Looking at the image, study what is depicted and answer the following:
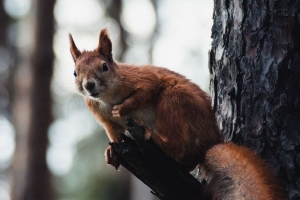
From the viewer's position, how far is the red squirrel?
2.17m

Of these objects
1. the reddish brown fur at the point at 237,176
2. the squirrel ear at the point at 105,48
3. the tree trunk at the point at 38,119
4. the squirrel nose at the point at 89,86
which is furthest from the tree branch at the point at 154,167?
the tree trunk at the point at 38,119

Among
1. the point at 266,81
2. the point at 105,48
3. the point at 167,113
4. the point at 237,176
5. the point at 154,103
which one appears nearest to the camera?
the point at 237,176

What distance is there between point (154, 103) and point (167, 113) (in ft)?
0.46

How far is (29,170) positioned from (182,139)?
256 cm

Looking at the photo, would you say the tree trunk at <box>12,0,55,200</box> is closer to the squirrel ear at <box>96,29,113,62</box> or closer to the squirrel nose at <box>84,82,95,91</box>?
the squirrel ear at <box>96,29,113,62</box>

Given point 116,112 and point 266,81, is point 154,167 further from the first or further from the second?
point 266,81

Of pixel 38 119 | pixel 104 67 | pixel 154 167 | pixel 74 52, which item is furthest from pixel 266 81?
pixel 38 119

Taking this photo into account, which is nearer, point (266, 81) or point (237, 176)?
point (237, 176)

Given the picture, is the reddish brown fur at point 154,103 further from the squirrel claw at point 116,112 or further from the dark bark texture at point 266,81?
the dark bark texture at point 266,81

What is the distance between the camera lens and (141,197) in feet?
27.3

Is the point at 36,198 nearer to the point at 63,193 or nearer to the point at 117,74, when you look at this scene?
the point at 117,74

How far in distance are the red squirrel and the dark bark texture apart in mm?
104

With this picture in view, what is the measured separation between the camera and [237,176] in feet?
6.94

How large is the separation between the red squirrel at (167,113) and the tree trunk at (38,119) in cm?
204
